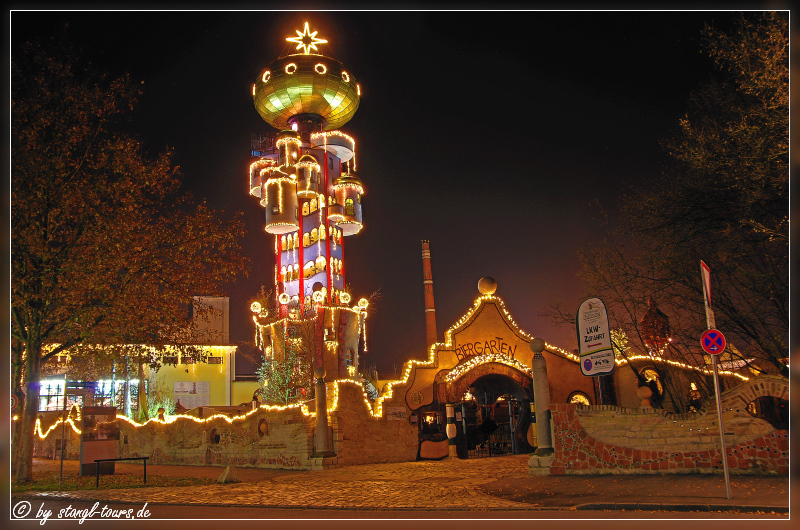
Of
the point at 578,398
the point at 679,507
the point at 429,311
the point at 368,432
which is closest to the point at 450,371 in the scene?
the point at 368,432

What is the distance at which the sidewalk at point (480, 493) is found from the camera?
1026cm

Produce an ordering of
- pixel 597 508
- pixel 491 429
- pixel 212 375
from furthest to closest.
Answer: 1. pixel 212 375
2. pixel 491 429
3. pixel 597 508

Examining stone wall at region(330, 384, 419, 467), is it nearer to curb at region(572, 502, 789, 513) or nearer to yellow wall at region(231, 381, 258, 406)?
curb at region(572, 502, 789, 513)

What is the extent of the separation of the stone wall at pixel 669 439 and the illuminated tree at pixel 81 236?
10.8 meters

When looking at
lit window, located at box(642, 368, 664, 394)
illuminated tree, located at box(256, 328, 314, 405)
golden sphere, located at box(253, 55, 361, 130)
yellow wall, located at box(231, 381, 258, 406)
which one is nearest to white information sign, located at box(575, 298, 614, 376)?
lit window, located at box(642, 368, 664, 394)

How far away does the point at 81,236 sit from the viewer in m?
16.8

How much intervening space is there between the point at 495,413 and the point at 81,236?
16.2m

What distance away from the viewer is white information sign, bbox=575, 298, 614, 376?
1257 cm

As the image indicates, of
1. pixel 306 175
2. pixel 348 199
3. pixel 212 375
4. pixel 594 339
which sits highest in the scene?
pixel 306 175

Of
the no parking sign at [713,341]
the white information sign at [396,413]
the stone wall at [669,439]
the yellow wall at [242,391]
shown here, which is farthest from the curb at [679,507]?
the yellow wall at [242,391]

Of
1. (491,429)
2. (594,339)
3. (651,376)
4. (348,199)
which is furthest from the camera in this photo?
(348,199)

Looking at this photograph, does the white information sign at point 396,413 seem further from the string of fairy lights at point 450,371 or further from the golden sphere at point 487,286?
the golden sphere at point 487,286

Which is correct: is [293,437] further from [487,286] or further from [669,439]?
[669,439]

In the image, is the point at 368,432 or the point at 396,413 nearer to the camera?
the point at 368,432
